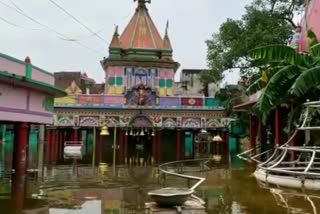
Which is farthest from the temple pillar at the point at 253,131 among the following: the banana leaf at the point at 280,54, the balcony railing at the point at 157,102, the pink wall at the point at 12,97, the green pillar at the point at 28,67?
the pink wall at the point at 12,97

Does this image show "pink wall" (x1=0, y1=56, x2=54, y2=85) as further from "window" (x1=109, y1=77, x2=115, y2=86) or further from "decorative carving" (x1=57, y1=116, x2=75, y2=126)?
"window" (x1=109, y1=77, x2=115, y2=86)

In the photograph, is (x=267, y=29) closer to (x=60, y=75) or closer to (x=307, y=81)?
(x=307, y=81)

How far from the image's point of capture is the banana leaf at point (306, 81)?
15.3m

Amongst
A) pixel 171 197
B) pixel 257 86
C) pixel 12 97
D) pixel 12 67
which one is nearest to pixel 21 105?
pixel 12 97

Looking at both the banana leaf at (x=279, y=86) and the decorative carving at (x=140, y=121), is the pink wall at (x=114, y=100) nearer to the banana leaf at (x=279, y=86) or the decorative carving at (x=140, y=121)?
the decorative carving at (x=140, y=121)

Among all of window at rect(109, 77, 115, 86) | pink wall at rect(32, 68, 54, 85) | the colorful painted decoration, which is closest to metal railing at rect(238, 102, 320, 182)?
pink wall at rect(32, 68, 54, 85)

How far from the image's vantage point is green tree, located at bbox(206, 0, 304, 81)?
29.3 meters

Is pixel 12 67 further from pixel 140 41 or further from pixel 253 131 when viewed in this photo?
pixel 140 41

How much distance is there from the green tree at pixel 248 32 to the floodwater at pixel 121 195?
43.4ft

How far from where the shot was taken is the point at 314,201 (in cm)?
1184

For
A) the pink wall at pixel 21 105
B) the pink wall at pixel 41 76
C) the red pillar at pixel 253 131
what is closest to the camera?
the pink wall at pixel 21 105

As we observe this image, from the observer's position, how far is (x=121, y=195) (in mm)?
13312

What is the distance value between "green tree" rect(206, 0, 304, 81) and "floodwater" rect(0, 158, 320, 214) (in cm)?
1323

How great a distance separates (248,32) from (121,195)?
1971 centimetres
